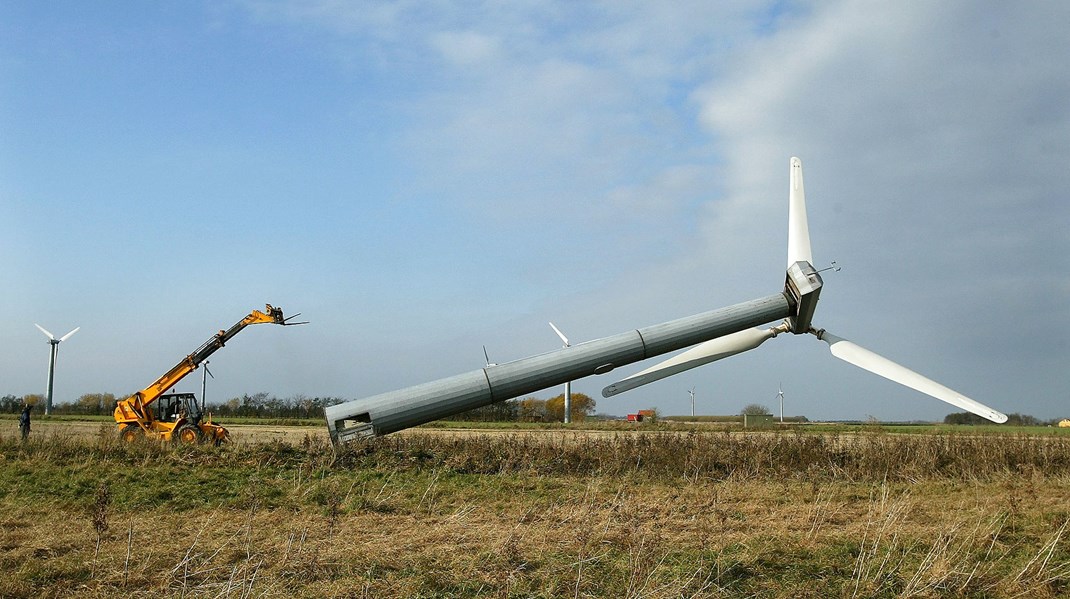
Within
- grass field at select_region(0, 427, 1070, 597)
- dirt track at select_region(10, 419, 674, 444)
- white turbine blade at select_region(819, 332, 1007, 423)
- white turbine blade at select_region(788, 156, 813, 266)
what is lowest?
grass field at select_region(0, 427, 1070, 597)

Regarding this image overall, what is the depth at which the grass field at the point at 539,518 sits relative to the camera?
8.75 meters

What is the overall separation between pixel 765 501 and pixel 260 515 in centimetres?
904

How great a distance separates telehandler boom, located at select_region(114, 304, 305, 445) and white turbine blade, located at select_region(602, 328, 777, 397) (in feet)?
47.3

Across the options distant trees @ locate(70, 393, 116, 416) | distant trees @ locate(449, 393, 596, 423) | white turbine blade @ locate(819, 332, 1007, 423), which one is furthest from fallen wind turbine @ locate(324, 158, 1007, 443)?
distant trees @ locate(70, 393, 116, 416)

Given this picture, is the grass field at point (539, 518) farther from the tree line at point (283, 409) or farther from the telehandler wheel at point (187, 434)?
the tree line at point (283, 409)

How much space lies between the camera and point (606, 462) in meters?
19.1

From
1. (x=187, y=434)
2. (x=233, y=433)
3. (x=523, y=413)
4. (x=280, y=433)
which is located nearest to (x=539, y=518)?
(x=187, y=434)

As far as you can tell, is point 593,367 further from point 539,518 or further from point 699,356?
point 539,518

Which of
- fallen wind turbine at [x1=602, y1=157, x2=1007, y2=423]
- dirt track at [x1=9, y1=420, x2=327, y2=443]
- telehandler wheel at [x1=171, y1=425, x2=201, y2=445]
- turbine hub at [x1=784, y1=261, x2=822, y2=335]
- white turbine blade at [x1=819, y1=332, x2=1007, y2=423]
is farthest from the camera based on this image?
telehandler wheel at [x1=171, y1=425, x2=201, y2=445]

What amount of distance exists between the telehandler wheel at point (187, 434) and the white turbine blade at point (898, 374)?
755 inches

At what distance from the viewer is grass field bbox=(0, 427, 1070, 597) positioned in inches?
344

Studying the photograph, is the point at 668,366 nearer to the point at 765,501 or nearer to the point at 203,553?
the point at 765,501

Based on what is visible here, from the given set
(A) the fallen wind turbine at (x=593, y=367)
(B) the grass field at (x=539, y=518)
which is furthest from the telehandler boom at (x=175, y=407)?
(A) the fallen wind turbine at (x=593, y=367)

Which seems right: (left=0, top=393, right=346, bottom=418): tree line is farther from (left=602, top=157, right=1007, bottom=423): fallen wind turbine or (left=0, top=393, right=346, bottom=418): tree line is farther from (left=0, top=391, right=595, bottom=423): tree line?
(left=602, top=157, right=1007, bottom=423): fallen wind turbine
